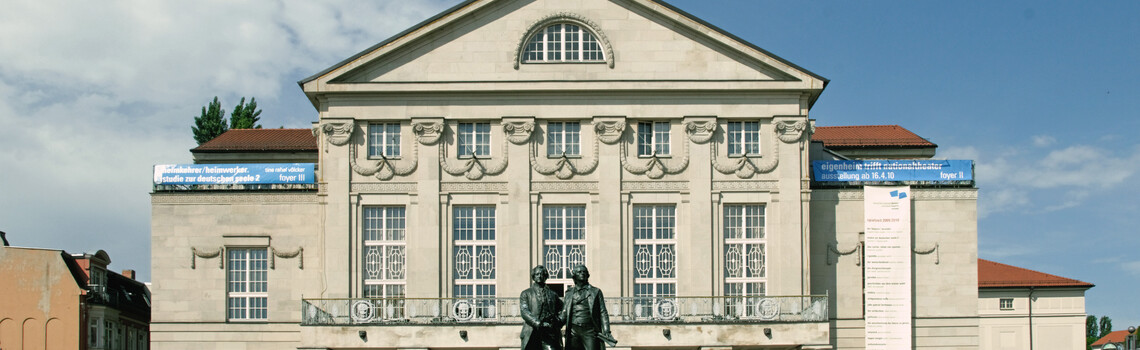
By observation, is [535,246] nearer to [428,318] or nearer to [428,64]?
[428,318]

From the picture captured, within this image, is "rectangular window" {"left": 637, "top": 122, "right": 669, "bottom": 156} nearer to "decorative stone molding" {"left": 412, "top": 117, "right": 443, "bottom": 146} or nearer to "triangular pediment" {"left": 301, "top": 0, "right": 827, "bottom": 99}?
"triangular pediment" {"left": 301, "top": 0, "right": 827, "bottom": 99}

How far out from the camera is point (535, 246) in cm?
4134

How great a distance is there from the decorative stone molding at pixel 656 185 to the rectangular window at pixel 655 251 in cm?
58

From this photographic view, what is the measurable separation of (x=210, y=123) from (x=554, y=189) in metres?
28.9

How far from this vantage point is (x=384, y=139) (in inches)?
1661

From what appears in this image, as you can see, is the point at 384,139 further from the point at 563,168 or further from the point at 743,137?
the point at 743,137

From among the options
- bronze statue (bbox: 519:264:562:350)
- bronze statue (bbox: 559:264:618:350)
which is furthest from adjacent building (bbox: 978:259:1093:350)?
bronze statue (bbox: 519:264:562:350)

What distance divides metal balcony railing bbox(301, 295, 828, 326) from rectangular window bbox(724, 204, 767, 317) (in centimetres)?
87

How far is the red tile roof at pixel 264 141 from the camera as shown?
1918 inches

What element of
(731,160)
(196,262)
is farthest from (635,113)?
(196,262)

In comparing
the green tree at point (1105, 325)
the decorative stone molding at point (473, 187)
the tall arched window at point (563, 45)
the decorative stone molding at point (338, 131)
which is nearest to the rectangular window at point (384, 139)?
the decorative stone molding at point (338, 131)

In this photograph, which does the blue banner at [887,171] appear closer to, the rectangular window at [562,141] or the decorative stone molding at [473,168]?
the rectangular window at [562,141]

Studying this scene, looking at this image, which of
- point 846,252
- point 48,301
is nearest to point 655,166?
point 846,252

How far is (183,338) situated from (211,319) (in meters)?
1.05
